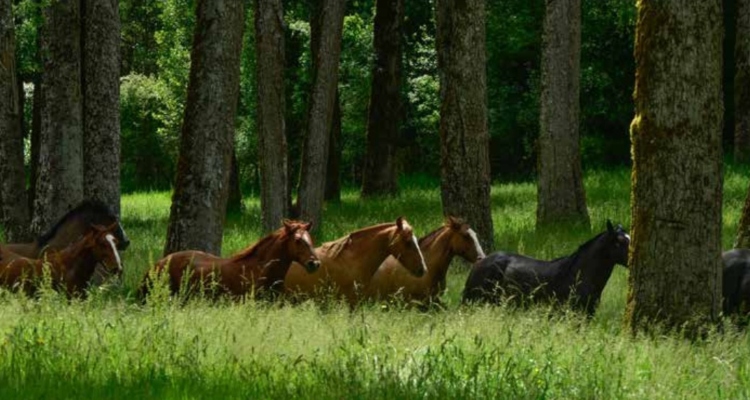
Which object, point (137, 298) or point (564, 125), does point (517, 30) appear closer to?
point (564, 125)

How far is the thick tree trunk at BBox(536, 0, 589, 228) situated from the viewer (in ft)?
80.1

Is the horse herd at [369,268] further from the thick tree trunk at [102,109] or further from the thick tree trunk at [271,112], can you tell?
the thick tree trunk at [271,112]

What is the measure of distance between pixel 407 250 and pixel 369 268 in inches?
25.3

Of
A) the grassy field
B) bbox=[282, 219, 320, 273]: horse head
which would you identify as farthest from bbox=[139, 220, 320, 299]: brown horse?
the grassy field

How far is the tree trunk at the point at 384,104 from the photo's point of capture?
34.2m

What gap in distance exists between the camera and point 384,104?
3466 centimetres

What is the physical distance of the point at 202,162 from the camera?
17234 millimetres

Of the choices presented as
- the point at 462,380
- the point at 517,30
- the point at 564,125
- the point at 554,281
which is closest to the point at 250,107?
the point at 517,30

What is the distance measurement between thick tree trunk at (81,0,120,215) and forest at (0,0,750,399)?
0.03 metres

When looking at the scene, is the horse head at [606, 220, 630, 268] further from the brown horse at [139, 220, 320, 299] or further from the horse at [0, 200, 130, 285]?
the horse at [0, 200, 130, 285]

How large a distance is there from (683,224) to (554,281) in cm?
306

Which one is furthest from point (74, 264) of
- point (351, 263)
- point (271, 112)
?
point (271, 112)

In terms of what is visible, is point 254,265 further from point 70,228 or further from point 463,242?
point 70,228

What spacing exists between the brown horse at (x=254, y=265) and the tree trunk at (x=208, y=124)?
83.6 inches
